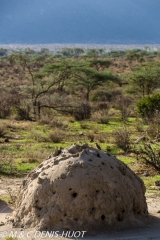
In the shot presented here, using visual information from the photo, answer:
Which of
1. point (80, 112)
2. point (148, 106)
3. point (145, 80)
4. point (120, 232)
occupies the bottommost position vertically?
point (120, 232)

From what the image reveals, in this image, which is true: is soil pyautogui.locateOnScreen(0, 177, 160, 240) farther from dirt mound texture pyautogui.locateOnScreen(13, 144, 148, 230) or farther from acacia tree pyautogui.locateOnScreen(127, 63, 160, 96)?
acacia tree pyautogui.locateOnScreen(127, 63, 160, 96)

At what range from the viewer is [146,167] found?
14508mm

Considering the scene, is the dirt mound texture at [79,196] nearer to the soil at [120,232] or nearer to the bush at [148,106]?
the soil at [120,232]

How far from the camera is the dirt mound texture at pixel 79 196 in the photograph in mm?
8219

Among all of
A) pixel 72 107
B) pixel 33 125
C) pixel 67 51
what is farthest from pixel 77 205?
pixel 67 51

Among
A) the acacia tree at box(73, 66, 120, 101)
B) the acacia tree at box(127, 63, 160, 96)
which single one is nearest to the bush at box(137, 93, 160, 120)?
the acacia tree at box(127, 63, 160, 96)

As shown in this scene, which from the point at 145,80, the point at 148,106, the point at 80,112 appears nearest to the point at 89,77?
the point at 145,80

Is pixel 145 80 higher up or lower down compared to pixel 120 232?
higher up

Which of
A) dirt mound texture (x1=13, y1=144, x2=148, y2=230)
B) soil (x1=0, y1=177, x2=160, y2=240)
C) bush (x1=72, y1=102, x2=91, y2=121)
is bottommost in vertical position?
soil (x1=0, y1=177, x2=160, y2=240)

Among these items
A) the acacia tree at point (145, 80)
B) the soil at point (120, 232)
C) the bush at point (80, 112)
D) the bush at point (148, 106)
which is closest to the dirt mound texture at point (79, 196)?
the soil at point (120, 232)

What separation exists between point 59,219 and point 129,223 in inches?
46.8

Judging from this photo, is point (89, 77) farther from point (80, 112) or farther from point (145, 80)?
point (80, 112)

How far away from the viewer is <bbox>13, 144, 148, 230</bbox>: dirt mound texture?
822cm

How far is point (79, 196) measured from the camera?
8.31 metres
